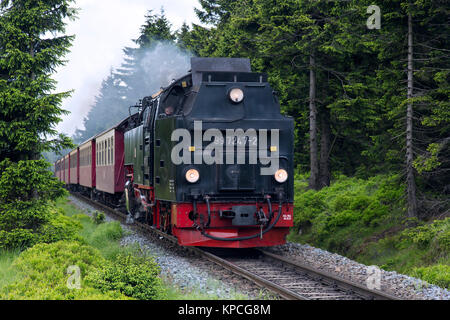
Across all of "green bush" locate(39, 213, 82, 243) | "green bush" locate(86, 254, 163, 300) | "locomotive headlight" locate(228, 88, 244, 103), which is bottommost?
"green bush" locate(86, 254, 163, 300)

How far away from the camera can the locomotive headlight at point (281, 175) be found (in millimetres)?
10008

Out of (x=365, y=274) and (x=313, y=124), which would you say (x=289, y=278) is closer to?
(x=365, y=274)

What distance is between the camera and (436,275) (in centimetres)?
845

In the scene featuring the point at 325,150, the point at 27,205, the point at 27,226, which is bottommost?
the point at 27,226

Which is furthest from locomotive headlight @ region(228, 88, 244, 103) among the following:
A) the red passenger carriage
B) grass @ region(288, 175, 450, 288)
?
the red passenger carriage

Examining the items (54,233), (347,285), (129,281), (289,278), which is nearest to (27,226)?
(54,233)

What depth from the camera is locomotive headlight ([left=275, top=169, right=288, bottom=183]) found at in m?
10.0

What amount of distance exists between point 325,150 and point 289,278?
463 inches

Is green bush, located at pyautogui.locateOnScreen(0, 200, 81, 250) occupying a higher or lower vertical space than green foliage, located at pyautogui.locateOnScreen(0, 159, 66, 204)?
lower

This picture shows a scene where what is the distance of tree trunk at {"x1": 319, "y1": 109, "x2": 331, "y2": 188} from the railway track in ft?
29.2

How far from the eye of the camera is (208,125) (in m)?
9.80

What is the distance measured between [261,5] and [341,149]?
6.77 m

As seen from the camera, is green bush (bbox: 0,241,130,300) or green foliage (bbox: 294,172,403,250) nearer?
green bush (bbox: 0,241,130,300)

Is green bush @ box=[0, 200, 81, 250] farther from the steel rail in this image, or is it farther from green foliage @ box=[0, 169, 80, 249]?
the steel rail
